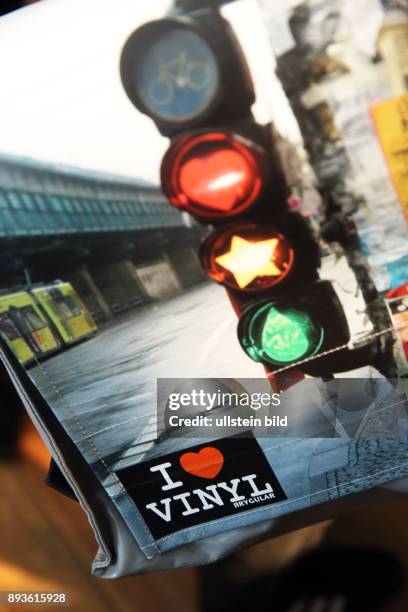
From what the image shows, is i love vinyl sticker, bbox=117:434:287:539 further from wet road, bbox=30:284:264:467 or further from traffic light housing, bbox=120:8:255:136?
traffic light housing, bbox=120:8:255:136

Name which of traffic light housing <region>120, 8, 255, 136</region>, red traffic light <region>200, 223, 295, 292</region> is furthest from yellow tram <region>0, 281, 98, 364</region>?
traffic light housing <region>120, 8, 255, 136</region>

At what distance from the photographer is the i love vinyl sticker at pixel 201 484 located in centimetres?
160

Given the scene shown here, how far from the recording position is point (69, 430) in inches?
62.6

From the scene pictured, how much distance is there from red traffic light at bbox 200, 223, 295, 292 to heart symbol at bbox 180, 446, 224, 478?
18.1 inches

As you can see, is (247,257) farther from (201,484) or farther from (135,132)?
(201,484)

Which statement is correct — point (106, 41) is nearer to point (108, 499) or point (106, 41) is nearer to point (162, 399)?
point (162, 399)

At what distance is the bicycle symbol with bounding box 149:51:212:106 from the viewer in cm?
125

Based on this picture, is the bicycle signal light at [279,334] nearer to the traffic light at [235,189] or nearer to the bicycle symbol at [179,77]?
the traffic light at [235,189]

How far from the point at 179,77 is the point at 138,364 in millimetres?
654

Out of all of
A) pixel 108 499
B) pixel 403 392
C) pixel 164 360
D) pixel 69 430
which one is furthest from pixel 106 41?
pixel 108 499

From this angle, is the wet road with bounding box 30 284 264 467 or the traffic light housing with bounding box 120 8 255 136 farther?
the wet road with bounding box 30 284 264 467

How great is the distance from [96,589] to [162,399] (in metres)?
Answer: 1.41

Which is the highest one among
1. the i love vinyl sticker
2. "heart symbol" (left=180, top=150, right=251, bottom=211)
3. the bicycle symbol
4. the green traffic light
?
the bicycle symbol

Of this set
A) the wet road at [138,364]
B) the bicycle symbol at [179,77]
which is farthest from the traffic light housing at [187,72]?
the wet road at [138,364]
